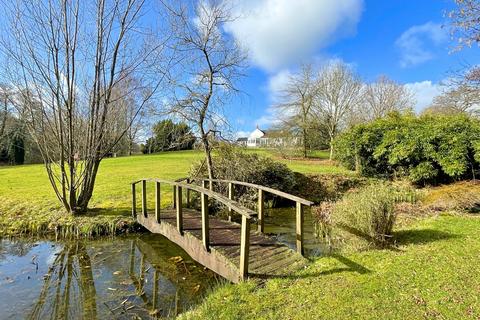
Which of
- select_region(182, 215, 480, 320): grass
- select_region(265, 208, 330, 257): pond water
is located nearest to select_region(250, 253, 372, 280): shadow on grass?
select_region(182, 215, 480, 320): grass

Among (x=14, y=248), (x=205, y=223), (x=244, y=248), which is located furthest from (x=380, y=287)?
(x=14, y=248)

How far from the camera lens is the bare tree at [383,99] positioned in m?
30.4

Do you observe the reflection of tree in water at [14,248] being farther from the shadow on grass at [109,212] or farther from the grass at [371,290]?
the grass at [371,290]

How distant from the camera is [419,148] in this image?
12469mm

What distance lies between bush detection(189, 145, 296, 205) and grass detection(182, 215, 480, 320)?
6.68 metres

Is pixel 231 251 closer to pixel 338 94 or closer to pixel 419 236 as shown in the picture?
pixel 419 236

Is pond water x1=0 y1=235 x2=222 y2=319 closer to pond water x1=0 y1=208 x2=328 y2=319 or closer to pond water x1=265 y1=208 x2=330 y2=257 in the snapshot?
pond water x1=0 y1=208 x2=328 y2=319

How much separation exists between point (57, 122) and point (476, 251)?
393 inches

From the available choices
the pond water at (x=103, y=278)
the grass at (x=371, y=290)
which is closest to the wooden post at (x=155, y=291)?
the pond water at (x=103, y=278)

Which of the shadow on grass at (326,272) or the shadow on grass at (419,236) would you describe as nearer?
the shadow on grass at (326,272)

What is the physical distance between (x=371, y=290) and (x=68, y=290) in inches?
195

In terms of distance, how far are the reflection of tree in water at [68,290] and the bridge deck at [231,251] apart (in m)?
1.80

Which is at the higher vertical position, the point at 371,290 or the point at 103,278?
the point at 371,290

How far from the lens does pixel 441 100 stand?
95.8 feet
